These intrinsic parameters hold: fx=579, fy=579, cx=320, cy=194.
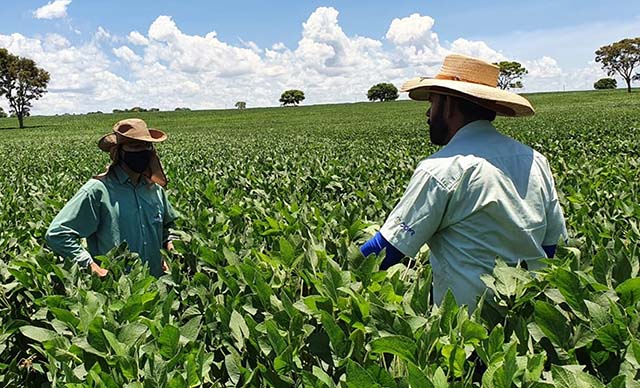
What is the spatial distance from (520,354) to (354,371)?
2.21 feet

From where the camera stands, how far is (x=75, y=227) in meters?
3.83

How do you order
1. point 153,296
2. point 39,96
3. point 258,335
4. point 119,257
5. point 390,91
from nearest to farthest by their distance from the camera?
1. point 258,335
2. point 153,296
3. point 119,257
4. point 39,96
5. point 390,91

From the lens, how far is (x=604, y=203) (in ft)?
16.1

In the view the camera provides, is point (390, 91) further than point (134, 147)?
Yes

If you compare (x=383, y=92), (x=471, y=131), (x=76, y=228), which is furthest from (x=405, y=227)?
(x=383, y=92)

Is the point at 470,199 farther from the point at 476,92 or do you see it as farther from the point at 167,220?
the point at 167,220

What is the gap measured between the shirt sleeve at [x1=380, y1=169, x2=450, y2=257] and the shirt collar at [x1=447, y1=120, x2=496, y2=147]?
0.85 feet

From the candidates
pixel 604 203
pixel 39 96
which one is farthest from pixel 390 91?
pixel 604 203

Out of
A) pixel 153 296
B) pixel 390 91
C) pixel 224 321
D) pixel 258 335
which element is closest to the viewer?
pixel 258 335

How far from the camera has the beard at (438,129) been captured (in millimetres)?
2572

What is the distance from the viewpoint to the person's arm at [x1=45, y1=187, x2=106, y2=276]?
367 centimetres

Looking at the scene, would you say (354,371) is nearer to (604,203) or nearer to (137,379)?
(137,379)

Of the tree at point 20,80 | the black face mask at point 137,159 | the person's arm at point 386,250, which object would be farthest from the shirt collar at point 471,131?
the tree at point 20,80

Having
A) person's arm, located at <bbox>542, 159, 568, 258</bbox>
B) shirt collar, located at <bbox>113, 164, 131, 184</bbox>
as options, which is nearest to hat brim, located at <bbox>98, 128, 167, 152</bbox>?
shirt collar, located at <bbox>113, 164, 131, 184</bbox>
